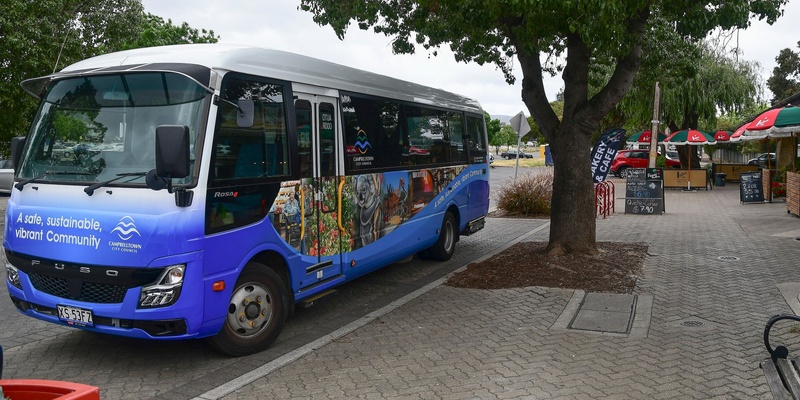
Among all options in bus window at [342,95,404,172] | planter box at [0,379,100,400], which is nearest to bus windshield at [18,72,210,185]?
bus window at [342,95,404,172]

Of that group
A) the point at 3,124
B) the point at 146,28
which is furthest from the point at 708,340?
the point at 146,28

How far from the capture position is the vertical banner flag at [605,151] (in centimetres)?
1497

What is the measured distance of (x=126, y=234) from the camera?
536 centimetres

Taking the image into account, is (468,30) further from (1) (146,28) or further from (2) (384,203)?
(1) (146,28)

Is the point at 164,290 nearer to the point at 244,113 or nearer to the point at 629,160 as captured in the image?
the point at 244,113

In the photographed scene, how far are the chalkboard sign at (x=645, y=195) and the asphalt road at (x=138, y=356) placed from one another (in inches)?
487

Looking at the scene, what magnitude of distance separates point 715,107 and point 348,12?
26.8 m

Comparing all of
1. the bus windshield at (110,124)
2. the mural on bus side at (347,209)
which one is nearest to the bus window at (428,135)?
the mural on bus side at (347,209)

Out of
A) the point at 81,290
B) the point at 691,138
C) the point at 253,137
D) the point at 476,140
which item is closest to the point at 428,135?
the point at 476,140

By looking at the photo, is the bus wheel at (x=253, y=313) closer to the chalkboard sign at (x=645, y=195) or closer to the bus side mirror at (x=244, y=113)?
the bus side mirror at (x=244, y=113)

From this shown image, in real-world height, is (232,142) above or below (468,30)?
below

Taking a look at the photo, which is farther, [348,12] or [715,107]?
[715,107]

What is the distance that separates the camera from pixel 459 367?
5.84 metres

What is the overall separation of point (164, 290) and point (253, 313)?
105 centimetres
